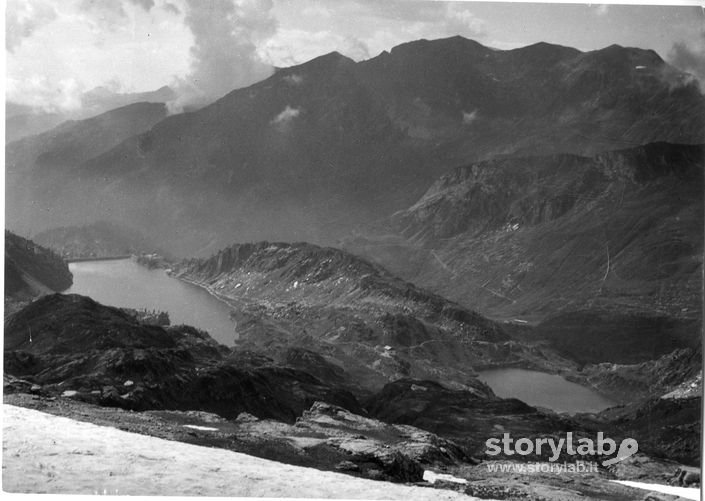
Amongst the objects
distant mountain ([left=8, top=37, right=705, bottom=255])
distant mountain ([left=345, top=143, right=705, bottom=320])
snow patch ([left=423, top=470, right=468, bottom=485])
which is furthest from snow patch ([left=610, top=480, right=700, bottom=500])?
distant mountain ([left=8, top=37, right=705, bottom=255])

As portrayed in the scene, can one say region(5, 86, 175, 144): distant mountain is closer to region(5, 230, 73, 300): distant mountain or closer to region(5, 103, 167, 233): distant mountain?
region(5, 103, 167, 233): distant mountain

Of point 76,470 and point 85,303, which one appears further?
point 85,303

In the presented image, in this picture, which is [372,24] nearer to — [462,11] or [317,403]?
[462,11]

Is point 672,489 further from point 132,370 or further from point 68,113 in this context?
point 68,113

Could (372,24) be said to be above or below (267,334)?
above

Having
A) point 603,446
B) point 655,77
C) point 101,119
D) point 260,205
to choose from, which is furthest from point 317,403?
point 655,77

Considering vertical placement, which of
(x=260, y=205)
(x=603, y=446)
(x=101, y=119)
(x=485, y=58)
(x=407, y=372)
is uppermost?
(x=485, y=58)

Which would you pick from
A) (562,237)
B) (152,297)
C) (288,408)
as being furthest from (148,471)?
(562,237)
